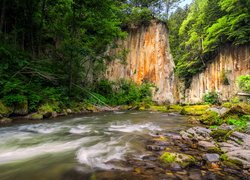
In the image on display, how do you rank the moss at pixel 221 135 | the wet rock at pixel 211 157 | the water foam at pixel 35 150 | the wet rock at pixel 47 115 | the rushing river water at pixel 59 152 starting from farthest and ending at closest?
the wet rock at pixel 47 115, the moss at pixel 221 135, the water foam at pixel 35 150, the wet rock at pixel 211 157, the rushing river water at pixel 59 152

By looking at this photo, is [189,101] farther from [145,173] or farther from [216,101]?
[145,173]

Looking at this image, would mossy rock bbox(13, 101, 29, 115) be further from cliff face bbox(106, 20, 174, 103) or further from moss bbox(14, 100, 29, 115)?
cliff face bbox(106, 20, 174, 103)

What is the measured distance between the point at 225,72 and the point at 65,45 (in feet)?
67.8

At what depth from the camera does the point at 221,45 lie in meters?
25.0

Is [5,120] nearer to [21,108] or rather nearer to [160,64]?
[21,108]

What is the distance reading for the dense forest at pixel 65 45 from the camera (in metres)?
9.25

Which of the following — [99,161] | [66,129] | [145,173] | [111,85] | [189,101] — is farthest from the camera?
[189,101]

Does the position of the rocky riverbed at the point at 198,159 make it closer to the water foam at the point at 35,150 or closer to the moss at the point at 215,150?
the moss at the point at 215,150

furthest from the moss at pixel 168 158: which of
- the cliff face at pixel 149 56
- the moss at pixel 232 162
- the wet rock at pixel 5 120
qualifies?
the cliff face at pixel 149 56

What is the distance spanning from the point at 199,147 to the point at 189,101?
A: 2790cm

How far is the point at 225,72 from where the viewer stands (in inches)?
949

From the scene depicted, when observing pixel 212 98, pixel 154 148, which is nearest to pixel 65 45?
pixel 154 148

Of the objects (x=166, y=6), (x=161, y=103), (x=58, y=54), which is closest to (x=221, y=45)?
(x=166, y=6)

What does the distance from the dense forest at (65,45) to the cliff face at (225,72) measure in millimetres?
1651
